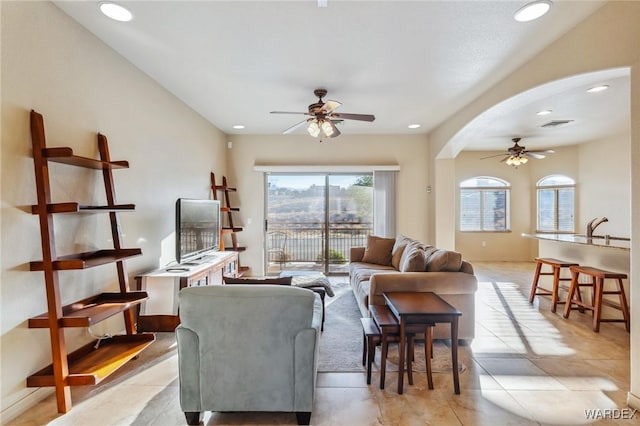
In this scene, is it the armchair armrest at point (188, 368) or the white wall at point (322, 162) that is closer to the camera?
the armchair armrest at point (188, 368)

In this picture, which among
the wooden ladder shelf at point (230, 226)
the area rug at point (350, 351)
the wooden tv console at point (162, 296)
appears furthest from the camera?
the wooden ladder shelf at point (230, 226)

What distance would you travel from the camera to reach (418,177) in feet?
19.8

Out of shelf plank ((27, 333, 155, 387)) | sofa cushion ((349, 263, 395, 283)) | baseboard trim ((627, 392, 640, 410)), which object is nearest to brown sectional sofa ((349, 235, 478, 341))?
sofa cushion ((349, 263, 395, 283))

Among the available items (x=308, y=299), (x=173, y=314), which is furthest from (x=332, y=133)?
(x=173, y=314)

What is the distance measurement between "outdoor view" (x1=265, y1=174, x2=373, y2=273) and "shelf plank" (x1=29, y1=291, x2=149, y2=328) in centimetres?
366

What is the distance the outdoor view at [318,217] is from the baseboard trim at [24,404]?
165 inches

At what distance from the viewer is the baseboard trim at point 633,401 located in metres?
1.98

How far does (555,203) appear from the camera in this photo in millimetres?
7445

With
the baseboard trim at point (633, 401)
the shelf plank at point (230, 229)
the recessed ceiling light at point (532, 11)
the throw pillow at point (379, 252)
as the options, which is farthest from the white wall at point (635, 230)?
the shelf plank at point (230, 229)

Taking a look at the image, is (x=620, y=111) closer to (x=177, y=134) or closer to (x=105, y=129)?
(x=177, y=134)

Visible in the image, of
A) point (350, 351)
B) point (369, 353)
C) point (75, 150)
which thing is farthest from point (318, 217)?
point (75, 150)

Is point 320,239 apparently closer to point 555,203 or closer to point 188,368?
point 188,368

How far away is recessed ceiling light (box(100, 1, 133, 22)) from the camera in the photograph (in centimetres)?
216

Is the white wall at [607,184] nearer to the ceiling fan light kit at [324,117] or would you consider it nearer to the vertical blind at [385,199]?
the vertical blind at [385,199]
